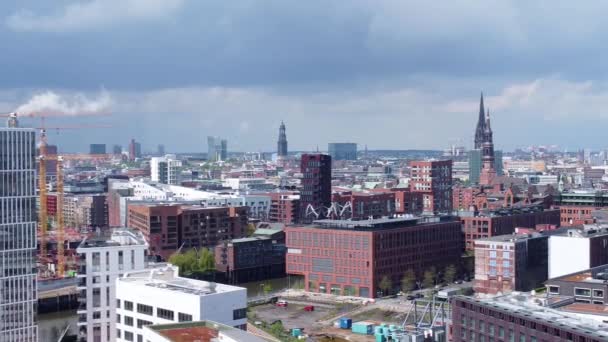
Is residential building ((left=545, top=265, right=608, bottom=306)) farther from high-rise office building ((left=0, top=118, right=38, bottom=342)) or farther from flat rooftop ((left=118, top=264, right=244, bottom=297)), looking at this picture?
high-rise office building ((left=0, top=118, right=38, bottom=342))

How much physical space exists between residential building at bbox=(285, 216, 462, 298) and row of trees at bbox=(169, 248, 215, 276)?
5.22m

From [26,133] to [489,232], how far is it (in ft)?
112

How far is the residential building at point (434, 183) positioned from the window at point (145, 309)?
5215 centimetres

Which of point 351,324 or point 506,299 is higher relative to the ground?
point 506,299

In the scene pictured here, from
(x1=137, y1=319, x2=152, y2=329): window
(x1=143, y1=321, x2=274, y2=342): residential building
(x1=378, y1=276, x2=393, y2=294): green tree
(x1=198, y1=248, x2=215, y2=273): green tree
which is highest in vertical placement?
(x1=143, y1=321, x2=274, y2=342): residential building

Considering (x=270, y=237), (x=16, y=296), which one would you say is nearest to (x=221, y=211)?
(x=270, y=237)

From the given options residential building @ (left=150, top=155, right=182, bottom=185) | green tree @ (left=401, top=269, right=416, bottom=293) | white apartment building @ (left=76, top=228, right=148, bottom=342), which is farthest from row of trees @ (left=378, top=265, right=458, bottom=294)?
residential building @ (left=150, top=155, right=182, bottom=185)

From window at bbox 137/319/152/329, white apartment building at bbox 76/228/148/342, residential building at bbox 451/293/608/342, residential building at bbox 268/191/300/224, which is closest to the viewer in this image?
residential building at bbox 451/293/608/342

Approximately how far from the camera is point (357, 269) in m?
49.0

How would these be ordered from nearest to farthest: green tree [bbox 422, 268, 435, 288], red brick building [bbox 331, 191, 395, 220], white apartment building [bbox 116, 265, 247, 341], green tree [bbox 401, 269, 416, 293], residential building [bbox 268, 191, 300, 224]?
white apartment building [bbox 116, 265, 247, 341]
green tree [bbox 401, 269, 416, 293]
green tree [bbox 422, 268, 435, 288]
red brick building [bbox 331, 191, 395, 220]
residential building [bbox 268, 191, 300, 224]

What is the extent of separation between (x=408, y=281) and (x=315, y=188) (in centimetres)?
1991

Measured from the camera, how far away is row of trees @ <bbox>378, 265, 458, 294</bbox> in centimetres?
4878

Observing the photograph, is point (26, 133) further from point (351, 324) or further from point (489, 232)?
point (489, 232)

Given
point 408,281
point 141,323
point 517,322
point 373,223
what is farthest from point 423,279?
point 141,323
